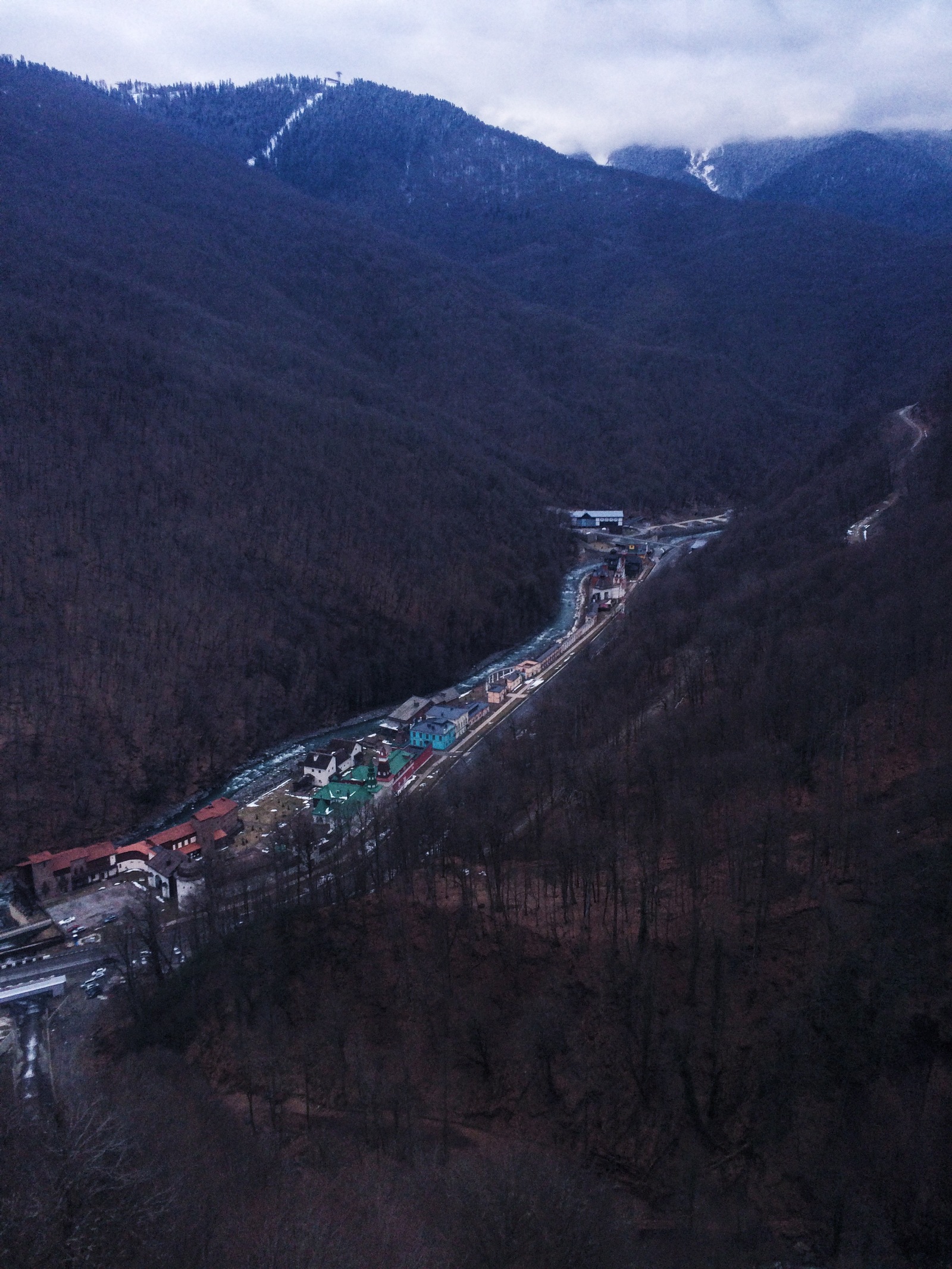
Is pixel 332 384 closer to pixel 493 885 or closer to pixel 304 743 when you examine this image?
pixel 304 743

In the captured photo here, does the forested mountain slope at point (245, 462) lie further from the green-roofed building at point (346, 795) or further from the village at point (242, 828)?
the green-roofed building at point (346, 795)

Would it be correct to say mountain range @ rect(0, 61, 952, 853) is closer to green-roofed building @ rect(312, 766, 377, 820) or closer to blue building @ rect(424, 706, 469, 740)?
blue building @ rect(424, 706, 469, 740)

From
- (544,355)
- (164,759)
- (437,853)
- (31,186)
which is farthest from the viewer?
(544,355)

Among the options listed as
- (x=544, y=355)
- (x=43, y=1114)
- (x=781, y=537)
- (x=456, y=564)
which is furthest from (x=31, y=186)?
(x=43, y=1114)

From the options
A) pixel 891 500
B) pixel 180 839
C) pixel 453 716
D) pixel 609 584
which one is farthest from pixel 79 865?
pixel 609 584

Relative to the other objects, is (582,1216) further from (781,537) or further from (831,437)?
(831,437)

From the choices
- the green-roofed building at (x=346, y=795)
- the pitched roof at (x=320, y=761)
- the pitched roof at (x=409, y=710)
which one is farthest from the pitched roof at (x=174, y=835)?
the pitched roof at (x=409, y=710)

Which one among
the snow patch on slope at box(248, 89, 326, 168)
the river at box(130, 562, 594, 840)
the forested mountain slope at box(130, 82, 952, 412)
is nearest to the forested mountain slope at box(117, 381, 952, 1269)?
the river at box(130, 562, 594, 840)
